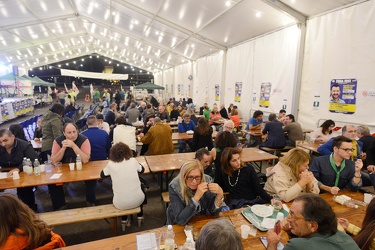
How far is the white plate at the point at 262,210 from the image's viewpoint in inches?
84.8

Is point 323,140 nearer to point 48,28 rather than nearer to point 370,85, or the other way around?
point 370,85

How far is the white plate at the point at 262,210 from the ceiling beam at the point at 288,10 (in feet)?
18.9

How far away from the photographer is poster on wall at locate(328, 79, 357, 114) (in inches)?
213

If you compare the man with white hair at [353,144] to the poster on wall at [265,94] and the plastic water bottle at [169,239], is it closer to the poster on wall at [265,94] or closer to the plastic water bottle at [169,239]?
→ the plastic water bottle at [169,239]

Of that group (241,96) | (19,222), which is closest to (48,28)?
(241,96)

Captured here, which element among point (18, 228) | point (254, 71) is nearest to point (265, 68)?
point (254, 71)

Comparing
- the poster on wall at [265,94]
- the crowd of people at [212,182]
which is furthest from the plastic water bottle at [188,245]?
the poster on wall at [265,94]

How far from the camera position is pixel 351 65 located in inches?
213

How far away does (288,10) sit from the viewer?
248 inches

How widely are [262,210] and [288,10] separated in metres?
6.19

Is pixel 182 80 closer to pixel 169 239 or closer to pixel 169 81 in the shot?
pixel 169 81

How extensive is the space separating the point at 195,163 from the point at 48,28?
15.4 meters

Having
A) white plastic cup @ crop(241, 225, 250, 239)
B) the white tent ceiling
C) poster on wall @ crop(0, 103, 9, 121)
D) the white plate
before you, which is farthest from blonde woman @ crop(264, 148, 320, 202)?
poster on wall @ crop(0, 103, 9, 121)

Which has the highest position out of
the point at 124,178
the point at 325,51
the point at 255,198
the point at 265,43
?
the point at 265,43
